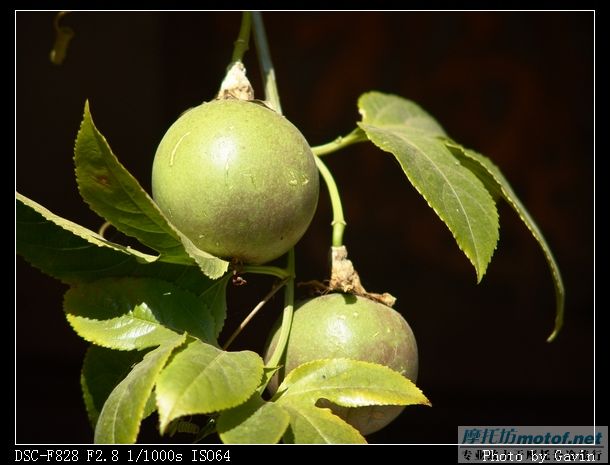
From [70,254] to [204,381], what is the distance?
0.76ft

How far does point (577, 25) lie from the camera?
347 centimetres

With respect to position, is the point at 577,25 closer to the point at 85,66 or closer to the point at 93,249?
the point at 85,66

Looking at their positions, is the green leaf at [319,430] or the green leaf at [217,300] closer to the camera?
the green leaf at [319,430]

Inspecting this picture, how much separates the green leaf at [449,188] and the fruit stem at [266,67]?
0.11 metres

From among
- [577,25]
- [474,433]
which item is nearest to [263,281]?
[577,25]

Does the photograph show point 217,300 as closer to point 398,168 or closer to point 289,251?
point 289,251

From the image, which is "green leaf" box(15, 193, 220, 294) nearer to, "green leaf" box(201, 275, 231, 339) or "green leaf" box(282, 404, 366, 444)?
"green leaf" box(201, 275, 231, 339)

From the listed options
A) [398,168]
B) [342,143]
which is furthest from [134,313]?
[398,168]

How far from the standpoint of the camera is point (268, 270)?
90 centimetres

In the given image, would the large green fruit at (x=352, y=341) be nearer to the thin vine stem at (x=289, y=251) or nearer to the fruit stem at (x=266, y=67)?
the thin vine stem at (x=289, y=251)

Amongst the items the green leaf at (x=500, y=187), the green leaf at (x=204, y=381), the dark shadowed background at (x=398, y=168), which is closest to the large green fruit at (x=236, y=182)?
the green leaf at (x=204, y=381)

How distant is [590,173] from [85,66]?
2.13m

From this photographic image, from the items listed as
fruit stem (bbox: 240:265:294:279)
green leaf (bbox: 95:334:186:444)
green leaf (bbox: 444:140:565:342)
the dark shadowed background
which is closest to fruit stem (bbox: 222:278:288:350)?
fruit stem (bbox: 240:265:294:279)

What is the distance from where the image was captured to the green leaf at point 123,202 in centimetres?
75
